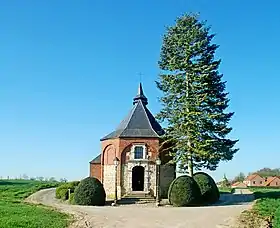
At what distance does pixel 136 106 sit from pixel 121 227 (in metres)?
19.9

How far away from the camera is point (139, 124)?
109 feet

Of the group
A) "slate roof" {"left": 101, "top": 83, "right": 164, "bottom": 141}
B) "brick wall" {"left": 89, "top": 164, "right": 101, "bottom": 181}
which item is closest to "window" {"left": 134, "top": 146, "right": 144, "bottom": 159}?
"slate roof" {"left": 101, "top": 83, "right": 164, "bottom": 141}

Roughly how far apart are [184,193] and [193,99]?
284 inches

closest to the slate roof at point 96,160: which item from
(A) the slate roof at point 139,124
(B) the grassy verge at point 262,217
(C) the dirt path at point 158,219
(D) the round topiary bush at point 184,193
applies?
(A) the slate roof at point 139,124

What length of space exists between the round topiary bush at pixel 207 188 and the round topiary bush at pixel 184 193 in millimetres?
1261

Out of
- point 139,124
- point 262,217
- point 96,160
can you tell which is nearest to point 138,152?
point 139,124

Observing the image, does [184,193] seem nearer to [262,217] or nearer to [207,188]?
[207,188]

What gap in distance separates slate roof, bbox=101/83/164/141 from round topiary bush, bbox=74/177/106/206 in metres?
5.96

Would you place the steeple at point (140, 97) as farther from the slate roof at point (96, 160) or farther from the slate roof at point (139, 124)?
the slate roof at point (96, 160)

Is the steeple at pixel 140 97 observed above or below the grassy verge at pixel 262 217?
above

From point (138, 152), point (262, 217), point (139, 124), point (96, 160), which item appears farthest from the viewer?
point (96, 160)

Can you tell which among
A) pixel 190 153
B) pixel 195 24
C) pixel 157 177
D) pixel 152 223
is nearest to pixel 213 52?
pixel 195 24

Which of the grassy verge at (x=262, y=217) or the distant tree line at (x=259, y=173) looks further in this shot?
the distant tree line at (x=259, y=173)

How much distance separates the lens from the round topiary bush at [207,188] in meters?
27.3
